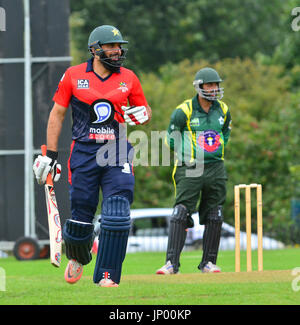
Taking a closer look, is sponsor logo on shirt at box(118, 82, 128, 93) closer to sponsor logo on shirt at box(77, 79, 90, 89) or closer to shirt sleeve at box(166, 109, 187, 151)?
sponsor logo on shirt at box(77, 79, 90, 89)

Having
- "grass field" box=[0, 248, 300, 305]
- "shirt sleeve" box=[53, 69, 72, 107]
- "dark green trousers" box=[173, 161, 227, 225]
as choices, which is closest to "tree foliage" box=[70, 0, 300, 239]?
"dark green trousers" box=[173, 161, 227, 225]

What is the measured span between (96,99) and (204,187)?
2.28 m

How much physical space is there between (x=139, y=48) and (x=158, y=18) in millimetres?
1605

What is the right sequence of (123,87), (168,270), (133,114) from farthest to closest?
(168,270) → (123,87) → (133,114)

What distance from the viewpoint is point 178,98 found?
2589 cm

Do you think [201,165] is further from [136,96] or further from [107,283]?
[107,283]

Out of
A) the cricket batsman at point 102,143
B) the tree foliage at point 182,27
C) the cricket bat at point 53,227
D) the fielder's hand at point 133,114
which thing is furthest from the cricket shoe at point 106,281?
the tree foliage at point 182,27

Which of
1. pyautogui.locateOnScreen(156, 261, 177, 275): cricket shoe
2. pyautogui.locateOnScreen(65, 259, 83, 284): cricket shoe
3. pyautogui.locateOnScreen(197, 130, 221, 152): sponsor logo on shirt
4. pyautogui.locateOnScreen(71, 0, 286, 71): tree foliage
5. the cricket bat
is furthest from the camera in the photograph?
pyautogui.locateOnScreen(71, 0, 286, 71): tree foliage

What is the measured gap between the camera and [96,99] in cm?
709

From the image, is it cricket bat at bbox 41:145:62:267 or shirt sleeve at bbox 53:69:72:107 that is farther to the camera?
shirt sleeve at bbox 53:69:72:107

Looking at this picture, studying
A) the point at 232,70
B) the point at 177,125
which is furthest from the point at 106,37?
the point at 232,70

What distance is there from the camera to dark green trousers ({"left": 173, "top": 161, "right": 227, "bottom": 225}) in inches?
352

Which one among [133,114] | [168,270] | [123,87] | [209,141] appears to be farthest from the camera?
[209,141]
